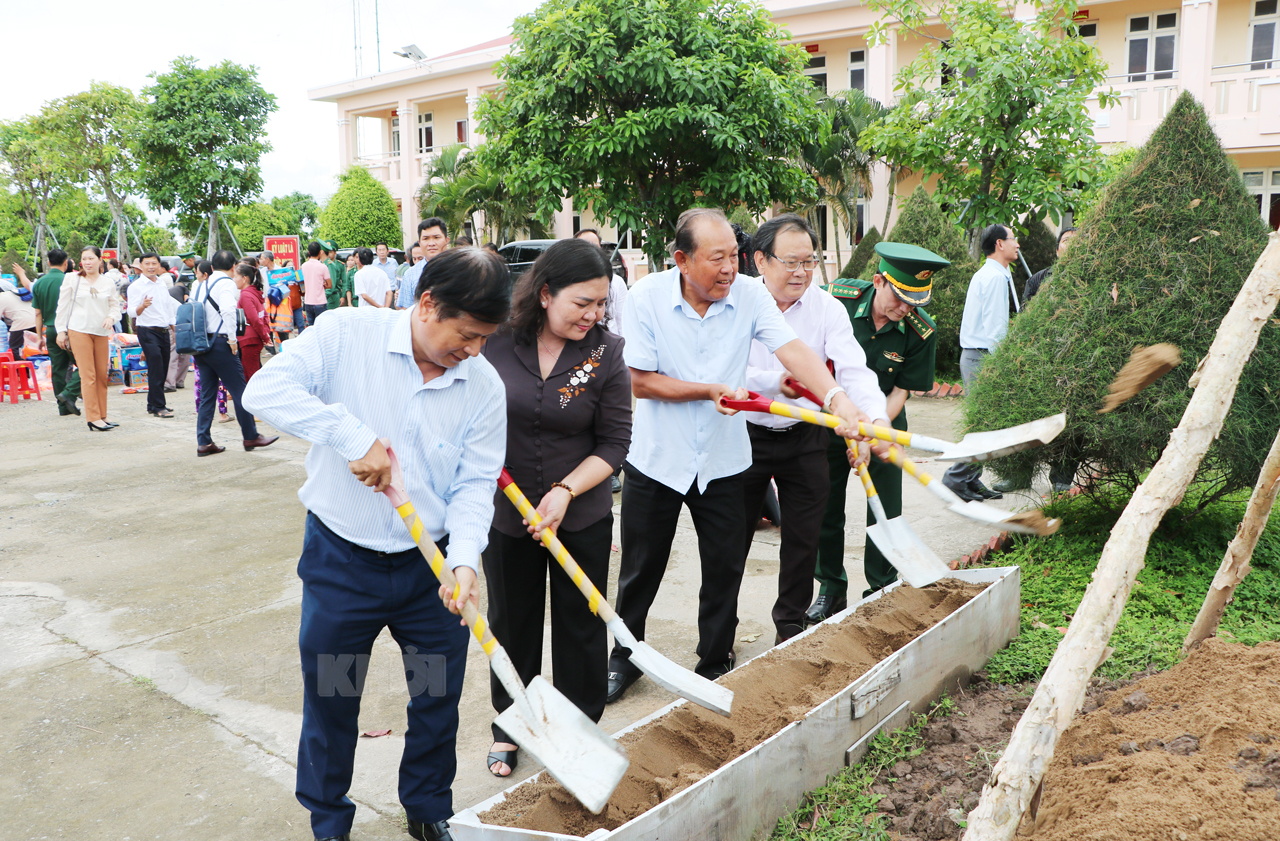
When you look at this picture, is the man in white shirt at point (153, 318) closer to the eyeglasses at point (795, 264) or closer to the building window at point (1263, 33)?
the eyeglasses at point (795, 264)

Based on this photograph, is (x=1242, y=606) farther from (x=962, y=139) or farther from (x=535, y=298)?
(x=962, y=139)

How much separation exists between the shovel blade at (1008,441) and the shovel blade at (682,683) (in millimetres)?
1088

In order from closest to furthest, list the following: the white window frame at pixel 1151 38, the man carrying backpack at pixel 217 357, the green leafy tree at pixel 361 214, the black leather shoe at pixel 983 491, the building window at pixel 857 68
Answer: the black leather shoe at pixel 983 491, the man carrying backpack at pixel 217 357, the white window frame at pixel 1151 38, the building window at pixel 857 68, the green leafy tree at pixel 361 214

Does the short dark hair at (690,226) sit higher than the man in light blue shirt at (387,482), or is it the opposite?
the short dark hair at (690,226)

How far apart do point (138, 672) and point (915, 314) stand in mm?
3948

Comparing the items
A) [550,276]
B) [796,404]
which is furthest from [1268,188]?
[550,276]

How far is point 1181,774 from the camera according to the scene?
2432mm

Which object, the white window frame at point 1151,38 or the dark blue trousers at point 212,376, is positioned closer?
the dark blue trousers at point 212,376

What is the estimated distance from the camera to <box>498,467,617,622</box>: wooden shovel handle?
2820 millimetres

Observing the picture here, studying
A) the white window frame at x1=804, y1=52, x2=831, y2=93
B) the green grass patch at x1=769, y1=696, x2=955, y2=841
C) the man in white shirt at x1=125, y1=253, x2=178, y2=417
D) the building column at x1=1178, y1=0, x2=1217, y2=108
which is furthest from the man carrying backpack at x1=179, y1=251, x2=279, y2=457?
the white window frame at x1=804, y1=52, x2=831, y2=93

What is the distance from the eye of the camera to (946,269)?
10820mm

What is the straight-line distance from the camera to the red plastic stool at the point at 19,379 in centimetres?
1196

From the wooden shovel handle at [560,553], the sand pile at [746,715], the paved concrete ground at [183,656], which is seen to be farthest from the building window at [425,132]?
the wooden shovel handle at [560,553]

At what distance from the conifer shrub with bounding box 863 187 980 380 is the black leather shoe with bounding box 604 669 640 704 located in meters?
7.56
